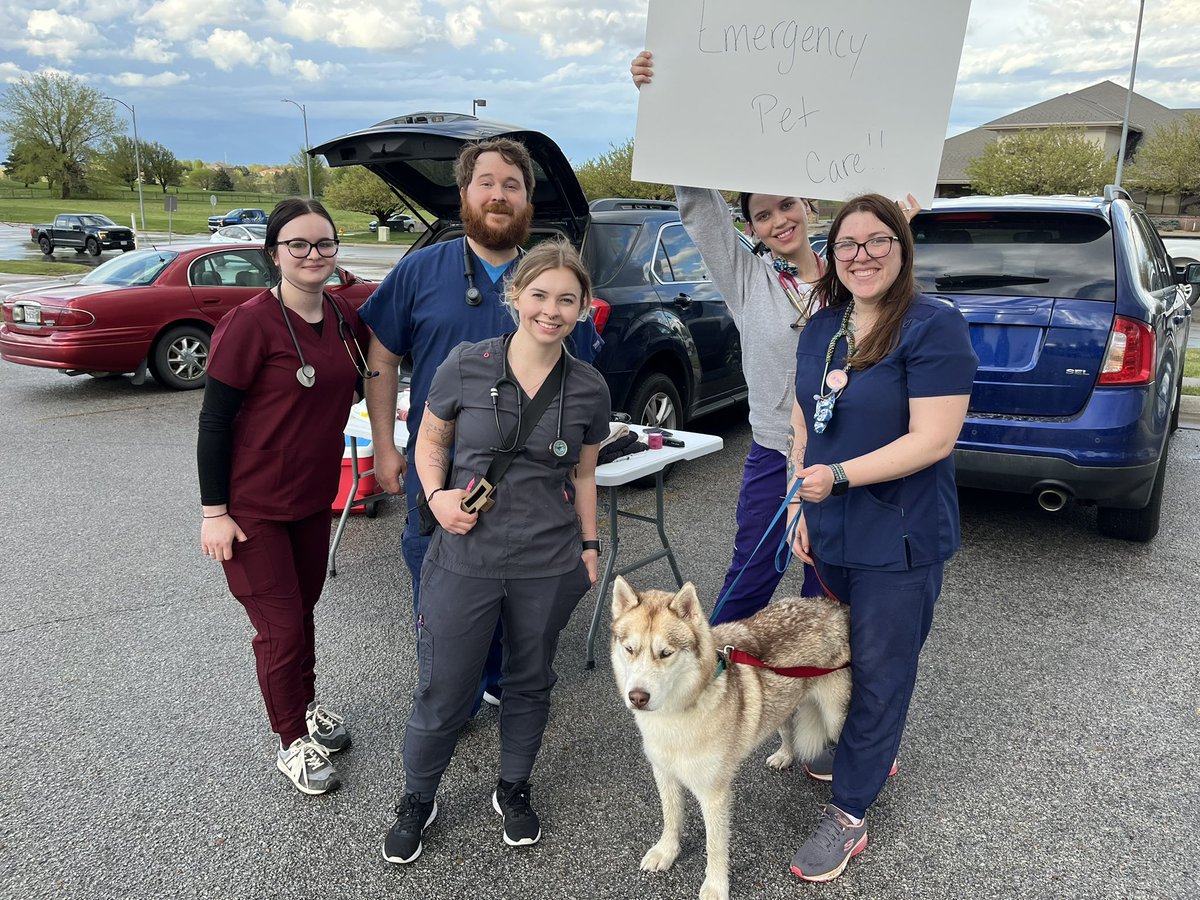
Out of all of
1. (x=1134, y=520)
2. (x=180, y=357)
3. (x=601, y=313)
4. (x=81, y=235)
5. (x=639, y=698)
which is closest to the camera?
(x=639, y=698)

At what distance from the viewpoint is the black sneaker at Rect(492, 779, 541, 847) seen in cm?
254

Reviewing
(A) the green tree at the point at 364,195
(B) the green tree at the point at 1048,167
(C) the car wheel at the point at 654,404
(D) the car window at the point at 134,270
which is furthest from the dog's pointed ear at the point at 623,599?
(A) the green tree at the point at 364,195

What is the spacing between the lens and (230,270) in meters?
9.84

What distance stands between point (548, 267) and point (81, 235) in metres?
35.7

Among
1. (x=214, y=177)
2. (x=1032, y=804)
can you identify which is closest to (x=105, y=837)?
(x=1032, y=804)

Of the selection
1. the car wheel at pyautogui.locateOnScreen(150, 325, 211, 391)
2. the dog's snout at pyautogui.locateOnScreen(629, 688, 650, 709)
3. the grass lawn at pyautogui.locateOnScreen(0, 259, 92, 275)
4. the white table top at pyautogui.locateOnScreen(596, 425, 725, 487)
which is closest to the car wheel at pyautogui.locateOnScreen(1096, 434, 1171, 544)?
the white table top at pyautogui.locateOnScreen(596, 425, 725, 487)

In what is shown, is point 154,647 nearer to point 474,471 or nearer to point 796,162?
point 474,471

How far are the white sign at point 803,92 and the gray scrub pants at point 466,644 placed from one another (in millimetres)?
1483

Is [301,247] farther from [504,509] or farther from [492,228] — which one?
[504,509]

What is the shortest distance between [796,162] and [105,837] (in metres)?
3.21

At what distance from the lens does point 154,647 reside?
3762mm

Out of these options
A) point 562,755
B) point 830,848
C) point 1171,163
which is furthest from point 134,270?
point 1171,163

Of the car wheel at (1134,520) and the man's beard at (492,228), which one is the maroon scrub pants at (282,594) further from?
the car wheel at (1134,520)

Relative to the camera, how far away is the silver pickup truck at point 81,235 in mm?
30375
